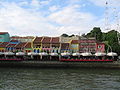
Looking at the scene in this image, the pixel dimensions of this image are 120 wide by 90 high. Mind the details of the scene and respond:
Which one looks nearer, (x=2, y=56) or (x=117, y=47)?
(x=2, y=56)

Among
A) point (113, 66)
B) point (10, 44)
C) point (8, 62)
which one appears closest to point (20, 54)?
point (8, 62)

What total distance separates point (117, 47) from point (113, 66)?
21296mm

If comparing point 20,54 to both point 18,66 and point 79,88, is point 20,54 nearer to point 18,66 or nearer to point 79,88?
point 18,66

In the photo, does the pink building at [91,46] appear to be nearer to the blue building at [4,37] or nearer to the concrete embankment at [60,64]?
the concrete embankment at [60,64]

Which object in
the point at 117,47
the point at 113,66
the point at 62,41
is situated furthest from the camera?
the point at 62,41

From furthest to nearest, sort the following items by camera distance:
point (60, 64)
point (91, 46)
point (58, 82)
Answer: point (91, 46)
point (60, 64)
point (58, 82)

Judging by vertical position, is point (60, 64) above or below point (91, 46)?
below

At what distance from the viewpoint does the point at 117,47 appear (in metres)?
60.6

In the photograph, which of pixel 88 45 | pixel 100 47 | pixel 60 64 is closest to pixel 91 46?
pixel 88 45

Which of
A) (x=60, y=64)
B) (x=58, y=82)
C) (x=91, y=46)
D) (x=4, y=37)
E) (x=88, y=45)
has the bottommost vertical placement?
(x=58, y=82)

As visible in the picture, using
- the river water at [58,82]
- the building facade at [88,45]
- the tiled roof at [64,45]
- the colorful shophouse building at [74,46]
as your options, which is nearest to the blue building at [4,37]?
the tiled roof at [64,45]

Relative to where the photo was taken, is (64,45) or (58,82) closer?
(58,82)

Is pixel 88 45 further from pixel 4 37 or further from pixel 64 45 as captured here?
pixel 4 37

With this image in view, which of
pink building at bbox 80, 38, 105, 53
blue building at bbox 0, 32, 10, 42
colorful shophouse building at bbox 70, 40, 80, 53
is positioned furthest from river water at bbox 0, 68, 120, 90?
blue building at bbox 0, 32, 10, 42
